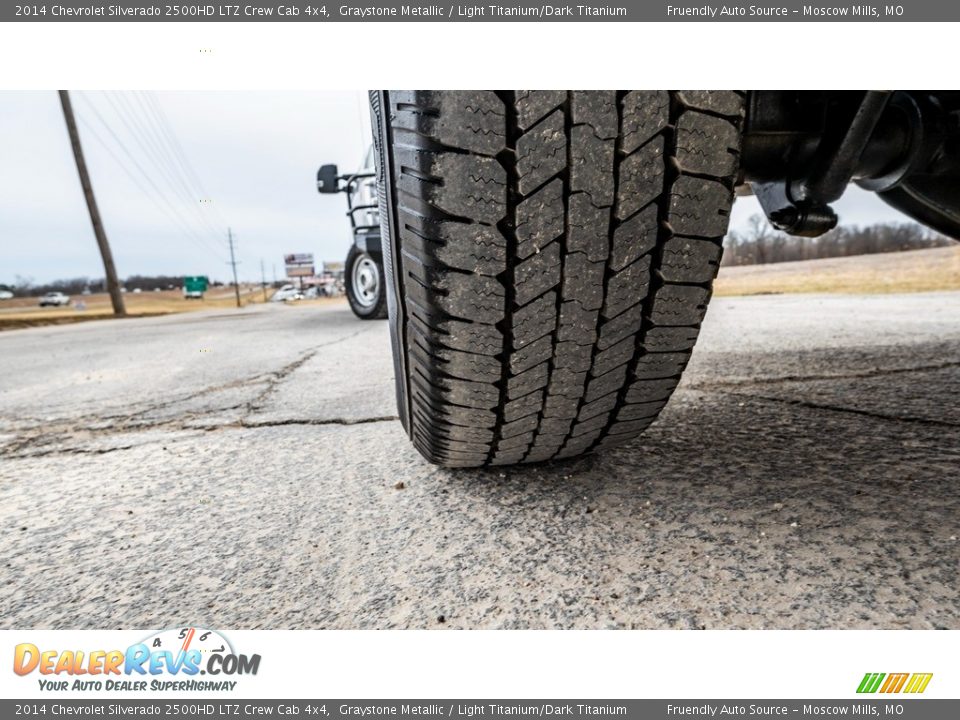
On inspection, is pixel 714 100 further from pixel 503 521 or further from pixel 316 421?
pixel 316 421

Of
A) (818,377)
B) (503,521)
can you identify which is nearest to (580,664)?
(503,521)

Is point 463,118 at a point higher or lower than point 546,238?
higher

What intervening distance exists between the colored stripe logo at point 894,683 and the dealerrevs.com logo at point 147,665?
20.8 inches

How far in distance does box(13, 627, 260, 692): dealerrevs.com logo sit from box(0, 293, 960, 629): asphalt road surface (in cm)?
3

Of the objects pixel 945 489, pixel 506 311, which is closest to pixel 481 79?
pixel 506 311

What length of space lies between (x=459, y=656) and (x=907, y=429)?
2.99 ft

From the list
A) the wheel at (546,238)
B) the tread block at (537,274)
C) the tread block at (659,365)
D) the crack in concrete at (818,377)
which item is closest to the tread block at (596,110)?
the wheel at (546,238)

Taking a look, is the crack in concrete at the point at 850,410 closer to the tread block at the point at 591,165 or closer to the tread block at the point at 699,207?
the tread block at the point at 699,207

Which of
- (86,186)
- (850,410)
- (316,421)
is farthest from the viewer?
(86,186)

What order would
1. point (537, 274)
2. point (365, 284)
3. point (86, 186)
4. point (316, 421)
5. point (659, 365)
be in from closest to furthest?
point (537, 274), point (659, 365), point (316, 421), point (365, 284), point (86, 186)

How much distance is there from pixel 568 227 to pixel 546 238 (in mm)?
24

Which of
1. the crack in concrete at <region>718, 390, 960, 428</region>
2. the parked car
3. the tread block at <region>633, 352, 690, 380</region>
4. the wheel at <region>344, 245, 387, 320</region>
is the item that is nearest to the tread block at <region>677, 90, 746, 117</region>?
the parked car

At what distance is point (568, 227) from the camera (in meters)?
0.51

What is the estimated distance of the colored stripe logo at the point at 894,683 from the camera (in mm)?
427
